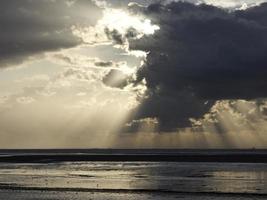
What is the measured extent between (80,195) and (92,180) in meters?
16.8

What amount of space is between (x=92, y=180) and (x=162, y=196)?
19.4 m

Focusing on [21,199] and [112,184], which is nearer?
[21,199]

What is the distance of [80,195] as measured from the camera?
161 feet

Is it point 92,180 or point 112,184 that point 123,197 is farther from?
point 92,180

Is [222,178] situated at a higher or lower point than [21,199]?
higher

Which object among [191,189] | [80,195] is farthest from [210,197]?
[80,195]

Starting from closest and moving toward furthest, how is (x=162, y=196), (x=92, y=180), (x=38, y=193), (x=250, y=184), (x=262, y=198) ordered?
1. (x=262, y=198)
2. (x=162, y=196)
3. (x=38, y=193)
4. (x=250, y=184)
5. (x=92, y=180)

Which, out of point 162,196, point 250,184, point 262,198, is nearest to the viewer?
point 262,198

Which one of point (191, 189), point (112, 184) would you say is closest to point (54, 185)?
point (112, 184)

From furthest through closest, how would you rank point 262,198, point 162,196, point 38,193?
point 38,193 < point 162,196 < point 262,198

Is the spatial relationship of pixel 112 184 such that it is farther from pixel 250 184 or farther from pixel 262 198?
pixel 262 198

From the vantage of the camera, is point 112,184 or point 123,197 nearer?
point 123,197

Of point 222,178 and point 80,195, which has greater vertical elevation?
point 222,178

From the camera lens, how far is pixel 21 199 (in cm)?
4666
